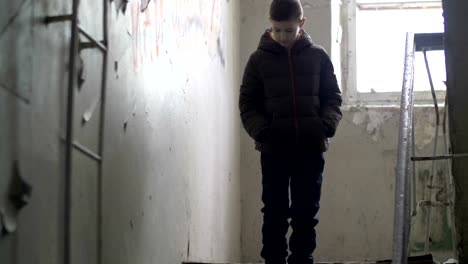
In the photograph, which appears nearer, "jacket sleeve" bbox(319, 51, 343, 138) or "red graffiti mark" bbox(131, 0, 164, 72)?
"red graffiti mark" bbox(131, 0, 164, 72)

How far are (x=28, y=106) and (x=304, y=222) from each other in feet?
3.67

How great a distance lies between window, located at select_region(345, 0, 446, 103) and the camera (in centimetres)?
A: 352

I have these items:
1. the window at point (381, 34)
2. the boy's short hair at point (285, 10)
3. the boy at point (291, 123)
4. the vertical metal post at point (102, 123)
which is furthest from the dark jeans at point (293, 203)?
the window at point (381, 34)

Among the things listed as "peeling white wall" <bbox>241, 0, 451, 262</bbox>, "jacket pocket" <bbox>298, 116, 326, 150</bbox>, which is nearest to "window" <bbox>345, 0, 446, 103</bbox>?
"peeling white wall" <bbox>241, 0, 451, 262</bbox>

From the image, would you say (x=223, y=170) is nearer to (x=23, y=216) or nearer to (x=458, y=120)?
(x=458, y=120)

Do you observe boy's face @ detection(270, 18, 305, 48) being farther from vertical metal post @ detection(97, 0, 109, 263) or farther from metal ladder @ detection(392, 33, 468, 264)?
vertical metal post @ detection(97, 0, 109, 263)

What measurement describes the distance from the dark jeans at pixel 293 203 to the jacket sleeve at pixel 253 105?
9 cm

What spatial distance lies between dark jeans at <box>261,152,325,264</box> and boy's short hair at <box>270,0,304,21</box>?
40cm

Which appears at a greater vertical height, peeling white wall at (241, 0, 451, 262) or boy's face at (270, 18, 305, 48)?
boy's face at (270, 18, 305, 48)

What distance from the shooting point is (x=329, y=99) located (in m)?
1.88

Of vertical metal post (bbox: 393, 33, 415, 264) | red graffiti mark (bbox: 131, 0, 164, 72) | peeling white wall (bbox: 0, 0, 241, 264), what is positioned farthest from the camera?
red graffiti mark (bbox: 131, 0, 164, 72)

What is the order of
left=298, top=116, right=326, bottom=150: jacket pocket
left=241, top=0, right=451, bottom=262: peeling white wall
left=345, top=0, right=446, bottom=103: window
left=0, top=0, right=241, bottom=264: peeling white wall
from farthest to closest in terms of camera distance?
1. left=345, top=0, right=446, bottom=103: window
2. left=241, top=0, right=451, bottom=262: peeling white wall
3. left=298, top=116, right=326, bottom=150: jacket pocket
4. left=0, top=0, right=241, bottom=264: peeling white wall

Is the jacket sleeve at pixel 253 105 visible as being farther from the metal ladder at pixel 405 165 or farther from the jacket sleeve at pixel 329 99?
the metal ladder at pixel 405 165

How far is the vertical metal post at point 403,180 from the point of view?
108 centimetres
